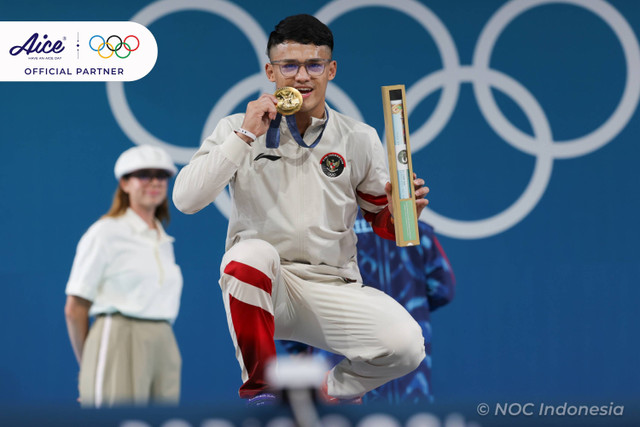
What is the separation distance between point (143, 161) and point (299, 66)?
2.19 m

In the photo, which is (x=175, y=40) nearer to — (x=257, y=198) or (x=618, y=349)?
(x=257, y=198)

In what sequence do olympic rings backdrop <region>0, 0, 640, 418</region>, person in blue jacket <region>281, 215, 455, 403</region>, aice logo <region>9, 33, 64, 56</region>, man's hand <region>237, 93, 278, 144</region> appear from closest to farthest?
man's hand <region>237, 93, 278, 144</region> → person in blue jacket <region>281, 215, 455, 403</region> → olympic rings backdrop <region>0, 0, 640, 418</region> → aice logo <region>9, 33, 64, 56</region>

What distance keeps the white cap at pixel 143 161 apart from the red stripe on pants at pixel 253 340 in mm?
2414

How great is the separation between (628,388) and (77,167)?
374cm

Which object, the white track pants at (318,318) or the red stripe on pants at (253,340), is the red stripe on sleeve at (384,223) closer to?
the white track pants at (318,318)

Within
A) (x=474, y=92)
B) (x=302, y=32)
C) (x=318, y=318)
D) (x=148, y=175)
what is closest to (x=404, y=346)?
(x=318, y=318)

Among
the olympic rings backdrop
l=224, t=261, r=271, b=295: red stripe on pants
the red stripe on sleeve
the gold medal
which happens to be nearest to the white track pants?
l=224, t=261, r=271, b=295: red stripe on pants

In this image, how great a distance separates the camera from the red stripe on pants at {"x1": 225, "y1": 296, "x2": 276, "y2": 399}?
105 inches

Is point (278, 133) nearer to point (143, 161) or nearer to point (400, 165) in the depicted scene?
point (400, 165)

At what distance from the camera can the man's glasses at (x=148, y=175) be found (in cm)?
493

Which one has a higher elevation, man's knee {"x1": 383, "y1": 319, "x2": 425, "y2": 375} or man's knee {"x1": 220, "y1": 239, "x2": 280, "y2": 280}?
man's knee {"x1": 220, "y1": 239, "x2": 280, "y2": 280}

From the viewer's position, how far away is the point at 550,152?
5.34 meters

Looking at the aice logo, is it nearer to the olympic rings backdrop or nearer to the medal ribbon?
the olympic rings backdrop

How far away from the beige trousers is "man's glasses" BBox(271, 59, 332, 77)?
2.03 m
